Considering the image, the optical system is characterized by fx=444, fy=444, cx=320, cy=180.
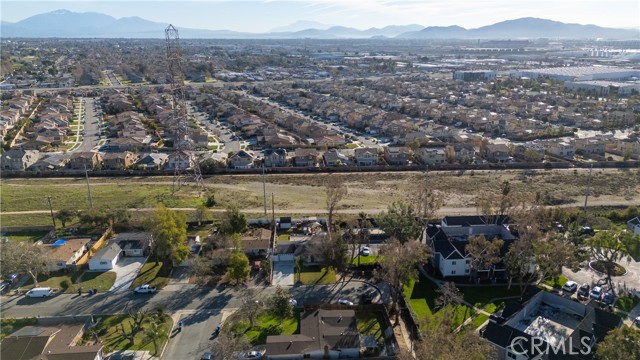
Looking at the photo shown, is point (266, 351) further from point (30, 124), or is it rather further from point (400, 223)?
point (30, 124)

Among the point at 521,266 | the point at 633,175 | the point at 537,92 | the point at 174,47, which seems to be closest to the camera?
the point at 521,266

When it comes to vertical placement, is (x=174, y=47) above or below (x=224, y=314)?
above

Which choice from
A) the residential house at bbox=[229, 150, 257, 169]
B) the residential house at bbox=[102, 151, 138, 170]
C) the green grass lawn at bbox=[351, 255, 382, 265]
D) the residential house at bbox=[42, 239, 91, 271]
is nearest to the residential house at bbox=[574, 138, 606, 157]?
the green grass lawn at bbox=[351, 255, 382, 265]

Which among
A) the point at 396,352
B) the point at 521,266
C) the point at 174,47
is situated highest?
the point at 174,47

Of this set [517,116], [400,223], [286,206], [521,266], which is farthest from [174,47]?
[517,116]

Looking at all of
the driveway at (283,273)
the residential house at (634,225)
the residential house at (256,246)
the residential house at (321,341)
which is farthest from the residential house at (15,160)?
the residential house at (634,225)

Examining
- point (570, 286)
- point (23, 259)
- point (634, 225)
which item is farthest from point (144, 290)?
point (634, 225)

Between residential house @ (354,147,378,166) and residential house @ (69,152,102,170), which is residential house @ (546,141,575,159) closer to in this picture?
residential house @ (354,147,378,166)
